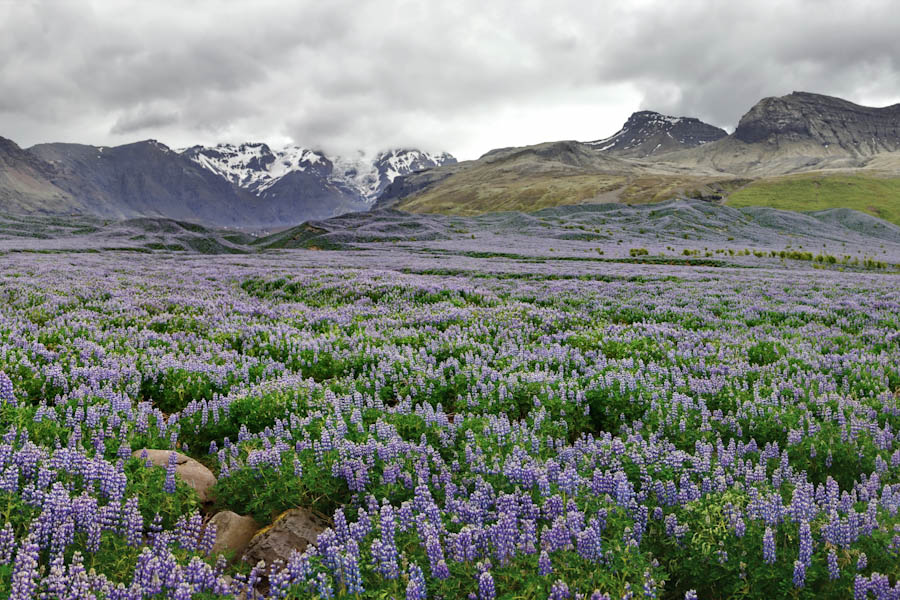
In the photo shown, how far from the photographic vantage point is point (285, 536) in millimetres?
4465

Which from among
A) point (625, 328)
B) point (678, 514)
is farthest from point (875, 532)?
point (625, 328)

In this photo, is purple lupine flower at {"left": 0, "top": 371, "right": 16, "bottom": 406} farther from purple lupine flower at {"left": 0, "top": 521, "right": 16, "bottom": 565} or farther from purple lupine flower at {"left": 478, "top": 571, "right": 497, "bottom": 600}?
purple lupine flower at {"left": 478, "top": 571, "right": 497, "bottom": 600}

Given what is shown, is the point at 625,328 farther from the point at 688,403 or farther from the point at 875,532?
the point at 875,532

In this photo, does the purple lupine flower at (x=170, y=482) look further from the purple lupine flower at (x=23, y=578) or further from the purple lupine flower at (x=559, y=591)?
the purple lupine flower at (x=559, y=591)

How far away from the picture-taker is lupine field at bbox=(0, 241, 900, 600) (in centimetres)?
380

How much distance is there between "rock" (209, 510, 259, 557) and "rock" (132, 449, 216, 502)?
570mm

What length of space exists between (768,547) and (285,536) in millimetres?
4020

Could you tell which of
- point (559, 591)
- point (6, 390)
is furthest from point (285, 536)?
point (6, 390)

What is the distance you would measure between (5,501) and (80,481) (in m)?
0.60

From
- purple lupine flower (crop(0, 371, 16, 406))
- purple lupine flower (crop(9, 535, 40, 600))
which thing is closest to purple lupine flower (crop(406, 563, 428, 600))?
purple lupine flower (crop(9, 535, 40, 600))

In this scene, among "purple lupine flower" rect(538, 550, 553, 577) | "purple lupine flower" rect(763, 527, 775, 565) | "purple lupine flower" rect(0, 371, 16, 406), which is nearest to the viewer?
"purple lupine flower" rect(538, 550, 553, 577)

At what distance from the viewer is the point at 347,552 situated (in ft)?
12.5

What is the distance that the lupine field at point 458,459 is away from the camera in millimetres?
3801

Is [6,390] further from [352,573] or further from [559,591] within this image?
[559,591]
